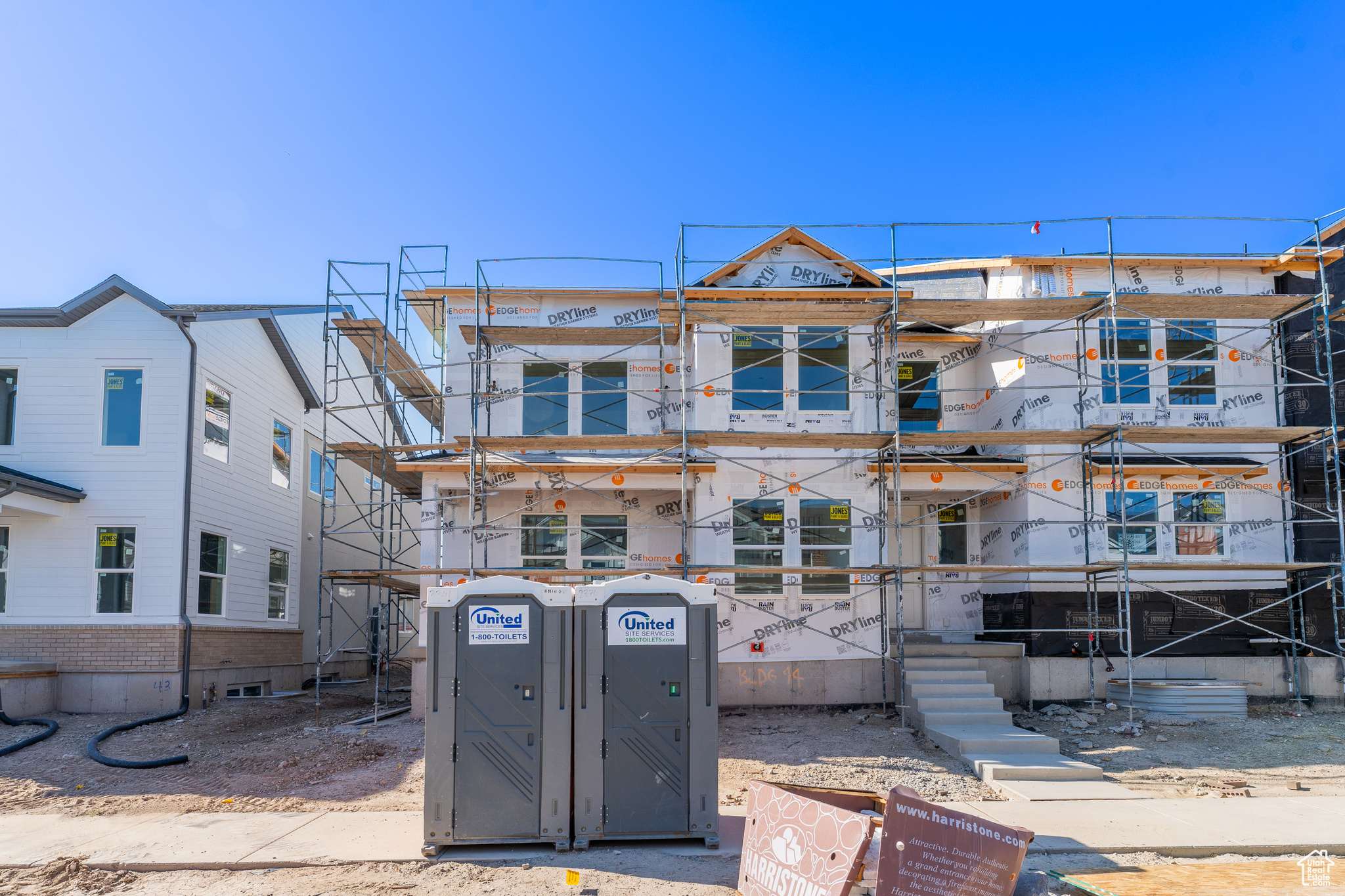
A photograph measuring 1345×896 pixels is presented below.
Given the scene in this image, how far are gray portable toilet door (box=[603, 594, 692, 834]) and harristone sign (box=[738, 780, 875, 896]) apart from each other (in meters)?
0.99

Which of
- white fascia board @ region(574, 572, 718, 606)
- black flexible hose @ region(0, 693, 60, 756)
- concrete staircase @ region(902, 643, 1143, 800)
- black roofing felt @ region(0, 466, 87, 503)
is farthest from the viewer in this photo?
black roofing felt @ region(0, 466, 87, 503)

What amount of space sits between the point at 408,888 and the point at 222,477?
12.3 meters

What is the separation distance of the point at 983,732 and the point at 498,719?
23.4ft

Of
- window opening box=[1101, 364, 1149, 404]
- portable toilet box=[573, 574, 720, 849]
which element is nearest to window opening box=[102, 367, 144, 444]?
portable toilet box=[573, 574, 720, 849]

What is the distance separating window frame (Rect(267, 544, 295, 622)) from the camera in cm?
1911

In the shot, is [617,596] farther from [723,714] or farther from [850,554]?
[850,554]

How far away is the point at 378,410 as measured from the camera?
24.5 meters

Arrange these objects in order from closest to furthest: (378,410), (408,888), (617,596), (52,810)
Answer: (408,888) < (617,596) < (52,810) < (378,410)

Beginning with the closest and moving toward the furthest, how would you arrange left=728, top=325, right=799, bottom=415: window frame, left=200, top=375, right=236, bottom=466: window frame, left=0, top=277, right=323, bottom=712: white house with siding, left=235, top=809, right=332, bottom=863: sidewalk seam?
left=235, top=809, right=332, bottom=863: sidewalk seam
left=0, top=277, right=323, bottom=712: white house with siding
left=728, top=325, right=799, bottom=415: window frame
left=200, top=375, right=236, bottom=466: window frame

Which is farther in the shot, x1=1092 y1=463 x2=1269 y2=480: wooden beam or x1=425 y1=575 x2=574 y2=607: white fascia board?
x1=1092 y1=463 x2=1269 y2=480: wooden beam

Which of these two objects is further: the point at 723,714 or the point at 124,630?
the point at 124,630

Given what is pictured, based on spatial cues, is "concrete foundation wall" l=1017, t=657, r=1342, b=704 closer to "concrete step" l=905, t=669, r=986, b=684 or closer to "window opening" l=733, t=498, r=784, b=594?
"concrete step" l=905, t=669, r=986, b=684

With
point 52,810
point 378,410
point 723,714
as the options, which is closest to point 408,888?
point 52,810

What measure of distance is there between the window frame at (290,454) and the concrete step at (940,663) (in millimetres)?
13244
